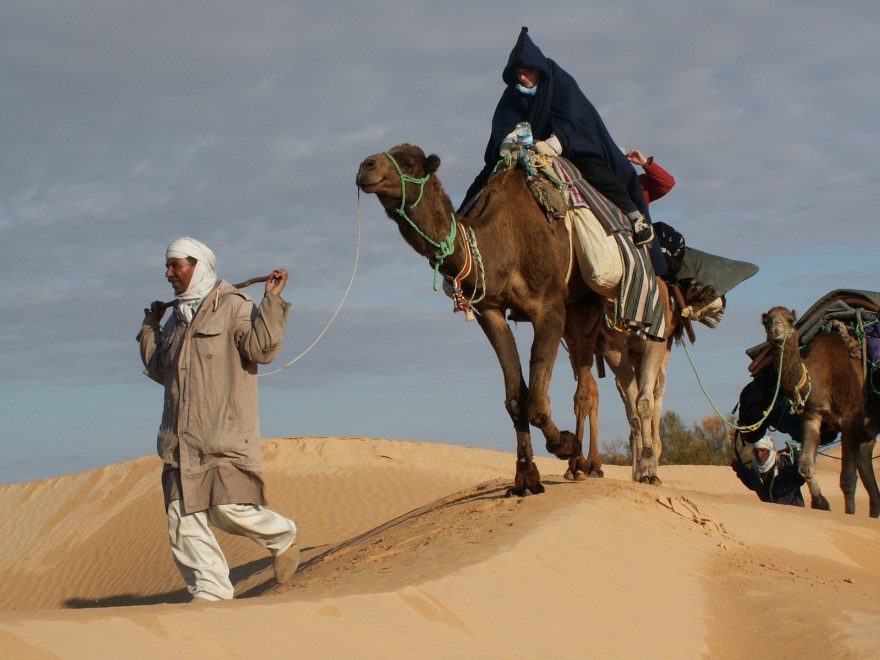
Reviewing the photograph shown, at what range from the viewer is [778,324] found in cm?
1370

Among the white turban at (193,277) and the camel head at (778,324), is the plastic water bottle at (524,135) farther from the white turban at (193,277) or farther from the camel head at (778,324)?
the camel head at (778,324)

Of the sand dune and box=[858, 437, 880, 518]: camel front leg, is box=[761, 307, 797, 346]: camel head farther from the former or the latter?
the sand dune

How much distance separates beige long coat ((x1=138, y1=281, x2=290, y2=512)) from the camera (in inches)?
269

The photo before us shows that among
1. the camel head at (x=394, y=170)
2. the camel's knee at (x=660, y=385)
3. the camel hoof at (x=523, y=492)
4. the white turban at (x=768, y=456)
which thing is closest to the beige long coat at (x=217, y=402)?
the camel head at (x=394, y=170)

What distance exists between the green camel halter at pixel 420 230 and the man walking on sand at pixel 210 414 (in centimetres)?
131

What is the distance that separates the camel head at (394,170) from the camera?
7652 mm

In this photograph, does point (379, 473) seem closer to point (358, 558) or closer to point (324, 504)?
point (324, 504)

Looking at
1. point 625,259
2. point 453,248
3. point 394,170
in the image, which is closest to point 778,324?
point 625,259

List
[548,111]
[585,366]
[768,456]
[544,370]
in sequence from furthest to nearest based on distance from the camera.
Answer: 1. [768,456]
2. [585,366]
3. [548,111]
4. [544,370]

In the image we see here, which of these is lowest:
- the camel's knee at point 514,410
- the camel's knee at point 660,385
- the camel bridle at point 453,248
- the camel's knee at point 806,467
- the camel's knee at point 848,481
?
the camel's knee at point 848,481

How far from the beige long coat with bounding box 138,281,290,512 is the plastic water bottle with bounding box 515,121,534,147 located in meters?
3.39

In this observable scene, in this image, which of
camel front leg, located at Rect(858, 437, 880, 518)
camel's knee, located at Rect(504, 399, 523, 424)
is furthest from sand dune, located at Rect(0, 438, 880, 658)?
camel front leg, located at Rect(858, 437, 880, 518)

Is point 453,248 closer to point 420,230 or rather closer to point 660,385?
point 420,230

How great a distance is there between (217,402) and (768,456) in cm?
1059
